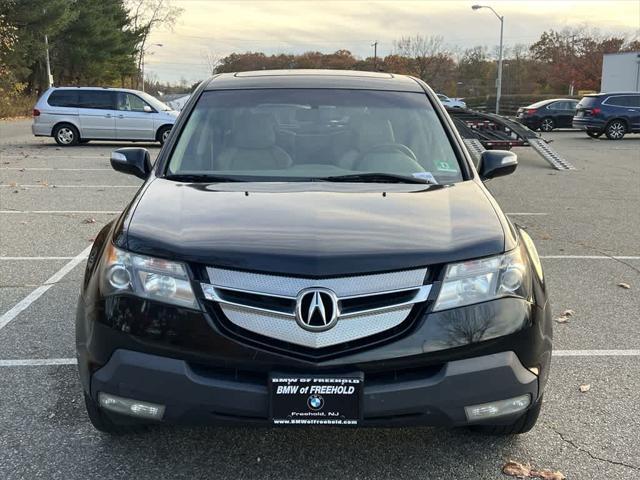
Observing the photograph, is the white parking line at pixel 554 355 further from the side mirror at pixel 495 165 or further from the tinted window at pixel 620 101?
the tinted window at pixel 620 101

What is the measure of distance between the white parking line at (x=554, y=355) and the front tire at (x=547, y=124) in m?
26.8

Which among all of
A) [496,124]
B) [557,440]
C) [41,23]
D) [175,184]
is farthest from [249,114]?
[41,23]

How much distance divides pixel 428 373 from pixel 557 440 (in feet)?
3.51

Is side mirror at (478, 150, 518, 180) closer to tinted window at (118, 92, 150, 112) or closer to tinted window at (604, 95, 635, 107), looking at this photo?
tinted window at (118, 92, 150, 112)

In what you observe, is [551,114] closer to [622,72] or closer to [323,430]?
[622,72]

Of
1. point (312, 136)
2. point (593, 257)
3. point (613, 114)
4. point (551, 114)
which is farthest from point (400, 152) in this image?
point (551, 114)

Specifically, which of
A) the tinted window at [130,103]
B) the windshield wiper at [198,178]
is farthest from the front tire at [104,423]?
the tinted window at [130,103]

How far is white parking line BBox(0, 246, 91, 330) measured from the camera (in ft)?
14.8

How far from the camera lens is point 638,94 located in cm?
A: 2414

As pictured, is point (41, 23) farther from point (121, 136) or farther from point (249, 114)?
point (249, 114)

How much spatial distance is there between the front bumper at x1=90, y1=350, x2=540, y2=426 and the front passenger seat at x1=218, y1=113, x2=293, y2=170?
58.0 inches

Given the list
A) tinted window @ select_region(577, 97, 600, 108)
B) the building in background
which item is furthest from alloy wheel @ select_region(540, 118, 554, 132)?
the building in background

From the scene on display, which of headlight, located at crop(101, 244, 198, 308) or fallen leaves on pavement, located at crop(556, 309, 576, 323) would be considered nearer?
headlight, located at crop(101, 244, 198, 308)

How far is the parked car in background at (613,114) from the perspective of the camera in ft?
78.2
